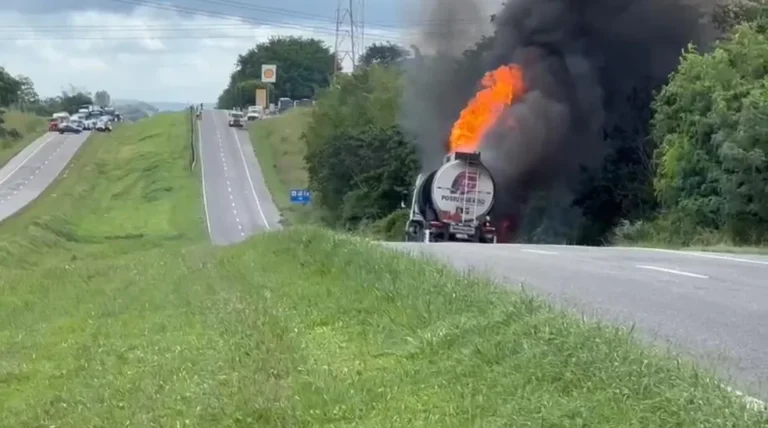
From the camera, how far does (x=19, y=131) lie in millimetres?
110000

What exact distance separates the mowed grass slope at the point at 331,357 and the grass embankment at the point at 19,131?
249 ft

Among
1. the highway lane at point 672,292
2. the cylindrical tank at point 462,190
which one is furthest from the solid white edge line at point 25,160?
the highway lane at point 672,292

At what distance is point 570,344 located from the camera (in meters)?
8.55

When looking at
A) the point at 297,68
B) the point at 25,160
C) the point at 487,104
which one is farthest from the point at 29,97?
the point at 487,104

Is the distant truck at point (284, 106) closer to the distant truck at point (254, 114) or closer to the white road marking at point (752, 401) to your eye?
the distant truck at point (254, 114)

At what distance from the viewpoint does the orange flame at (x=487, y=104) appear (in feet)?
120

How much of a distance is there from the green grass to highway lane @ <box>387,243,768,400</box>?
41.7 m

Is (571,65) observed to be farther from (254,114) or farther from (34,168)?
(254,114)

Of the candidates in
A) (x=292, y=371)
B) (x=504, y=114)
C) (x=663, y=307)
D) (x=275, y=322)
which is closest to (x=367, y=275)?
(x=275, y=322)

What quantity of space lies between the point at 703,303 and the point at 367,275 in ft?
12.8

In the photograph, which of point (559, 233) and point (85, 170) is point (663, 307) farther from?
point (85, 170)

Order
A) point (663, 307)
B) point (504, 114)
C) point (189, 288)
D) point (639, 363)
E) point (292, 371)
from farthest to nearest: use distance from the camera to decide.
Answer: point (504, 114) → point (189, 288) → point (663, 307) → point (292, 371) → point (639, 363)

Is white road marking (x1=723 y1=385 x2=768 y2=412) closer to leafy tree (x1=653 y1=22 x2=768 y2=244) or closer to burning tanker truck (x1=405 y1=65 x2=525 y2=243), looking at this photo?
leafy tree (x1=653 y1=22 x2=768 y2=244)

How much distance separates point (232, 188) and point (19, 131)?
128ft
